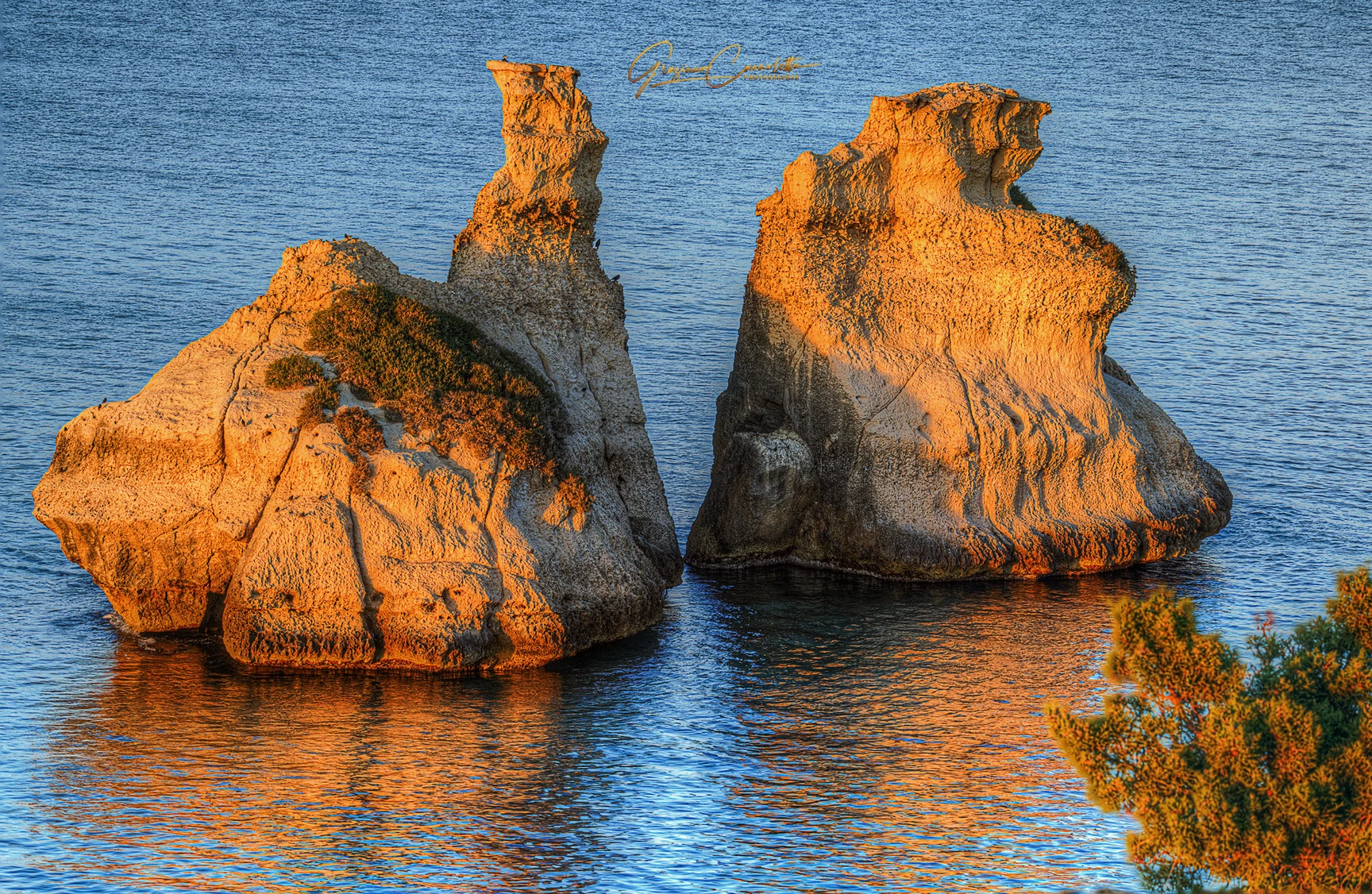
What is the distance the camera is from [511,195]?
4597 centimetres

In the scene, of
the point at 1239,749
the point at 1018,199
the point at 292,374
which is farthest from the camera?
the point at 1018,199

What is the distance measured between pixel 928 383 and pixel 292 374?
17.0m

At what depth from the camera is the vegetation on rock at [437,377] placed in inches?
1635

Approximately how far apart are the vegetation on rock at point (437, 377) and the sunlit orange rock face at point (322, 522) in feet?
1.37

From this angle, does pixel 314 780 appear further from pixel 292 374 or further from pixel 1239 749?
pixel 1239 749

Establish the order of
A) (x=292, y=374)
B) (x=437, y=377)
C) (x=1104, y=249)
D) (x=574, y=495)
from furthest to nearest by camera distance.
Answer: (x=1104, y=249)
(x=437, y=377)
(x=574, y=495)
(x=292, y=374)

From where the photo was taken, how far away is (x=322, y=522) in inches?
1565

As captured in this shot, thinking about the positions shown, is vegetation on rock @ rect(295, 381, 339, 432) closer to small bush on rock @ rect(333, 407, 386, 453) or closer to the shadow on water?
small bush on rock @ rect(333, 407, 386, 453)

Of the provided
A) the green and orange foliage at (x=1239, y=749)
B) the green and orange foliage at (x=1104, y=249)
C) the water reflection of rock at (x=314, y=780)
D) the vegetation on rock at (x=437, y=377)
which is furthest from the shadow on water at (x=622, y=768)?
the green and orange foliage at (x=1104, y=249)

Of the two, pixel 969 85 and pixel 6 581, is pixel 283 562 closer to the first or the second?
pixel 6 581

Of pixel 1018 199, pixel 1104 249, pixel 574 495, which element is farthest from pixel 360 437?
pixel 1018 199

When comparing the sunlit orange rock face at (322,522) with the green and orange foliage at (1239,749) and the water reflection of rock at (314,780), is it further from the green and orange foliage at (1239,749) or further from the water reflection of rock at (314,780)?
the green and orange foliage at (1239,749)

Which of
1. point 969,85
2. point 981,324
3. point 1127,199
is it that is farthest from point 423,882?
point 1127,199

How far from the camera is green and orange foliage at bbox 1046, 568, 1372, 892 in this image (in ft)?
76.0
